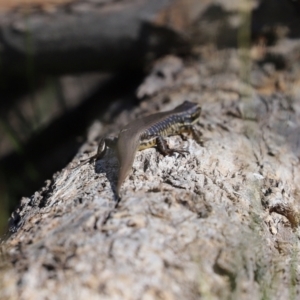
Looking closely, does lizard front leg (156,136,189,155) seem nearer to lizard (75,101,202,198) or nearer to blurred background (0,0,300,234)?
lizard (75,101,202,198)

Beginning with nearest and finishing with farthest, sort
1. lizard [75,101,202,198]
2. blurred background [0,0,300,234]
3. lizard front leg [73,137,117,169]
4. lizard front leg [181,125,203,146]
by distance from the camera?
lizard [75,101,202,198] → lizard front leg [73,137,117,169] → lizard front leg [181,125,203,146] → blurred background [0,0,300,234]

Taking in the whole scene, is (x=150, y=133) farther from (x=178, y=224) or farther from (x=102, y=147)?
(x=178, y=224)

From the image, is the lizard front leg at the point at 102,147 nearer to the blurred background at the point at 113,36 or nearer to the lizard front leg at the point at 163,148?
the lizard front leg at the point at 163,148

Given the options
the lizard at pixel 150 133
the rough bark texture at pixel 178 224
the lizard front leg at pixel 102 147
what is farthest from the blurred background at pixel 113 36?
the rough bark texture at pixel 178 224

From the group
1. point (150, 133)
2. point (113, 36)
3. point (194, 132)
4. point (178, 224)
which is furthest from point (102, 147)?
point (113, 36)

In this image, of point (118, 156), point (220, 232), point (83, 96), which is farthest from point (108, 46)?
point (220, 232)

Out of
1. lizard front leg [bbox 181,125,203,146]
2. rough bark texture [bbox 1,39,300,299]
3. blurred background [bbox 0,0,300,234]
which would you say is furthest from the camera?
blurred background [bbox 0,0,300,234]

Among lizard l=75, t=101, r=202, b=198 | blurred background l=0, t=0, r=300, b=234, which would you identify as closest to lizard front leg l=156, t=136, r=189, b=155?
lizard l=75, t=101, r=202, b=198
